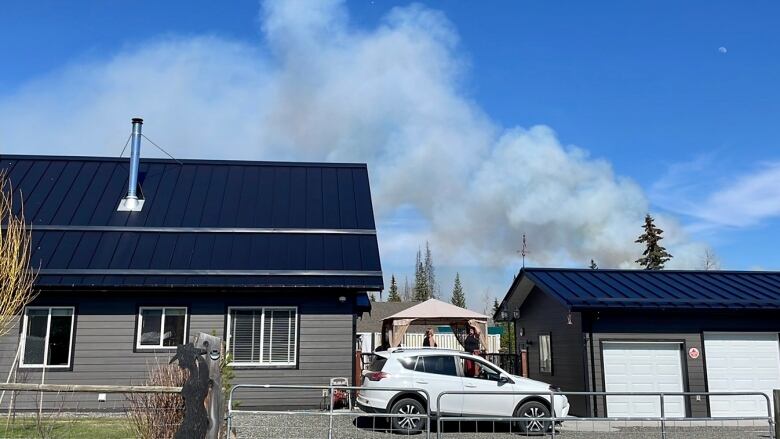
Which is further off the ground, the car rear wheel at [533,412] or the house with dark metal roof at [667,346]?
the house with dark metal roof at [667,346]

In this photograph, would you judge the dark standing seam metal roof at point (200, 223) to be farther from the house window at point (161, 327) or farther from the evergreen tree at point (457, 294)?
the evergreen tree at point (457, 294)

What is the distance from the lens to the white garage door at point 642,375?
15211mm

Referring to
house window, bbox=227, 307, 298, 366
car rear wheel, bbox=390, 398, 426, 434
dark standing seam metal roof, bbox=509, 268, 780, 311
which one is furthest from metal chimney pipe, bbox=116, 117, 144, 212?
dark standing seam metal roof, bbox=509, 268, 780, 311

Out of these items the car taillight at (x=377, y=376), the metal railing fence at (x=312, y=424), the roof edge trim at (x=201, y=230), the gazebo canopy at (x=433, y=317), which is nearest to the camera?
the metal railing fence at (x=312, y=424)

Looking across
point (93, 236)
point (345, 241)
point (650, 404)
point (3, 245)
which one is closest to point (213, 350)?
point (3, 245)

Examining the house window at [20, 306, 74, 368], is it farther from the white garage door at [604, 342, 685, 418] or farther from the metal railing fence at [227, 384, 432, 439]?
the white garage door at [604, 342, 685, 418]

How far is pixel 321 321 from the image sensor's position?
14945 millimetres

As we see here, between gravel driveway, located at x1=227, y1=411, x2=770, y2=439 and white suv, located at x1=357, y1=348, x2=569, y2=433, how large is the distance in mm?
367

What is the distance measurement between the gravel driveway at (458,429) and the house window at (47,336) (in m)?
4.77

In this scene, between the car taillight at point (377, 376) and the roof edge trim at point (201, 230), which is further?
the roof edge trim at point (201, 230)

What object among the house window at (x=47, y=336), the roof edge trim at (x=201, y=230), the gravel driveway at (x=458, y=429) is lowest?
the gravel driveway at (x=458, y=429)

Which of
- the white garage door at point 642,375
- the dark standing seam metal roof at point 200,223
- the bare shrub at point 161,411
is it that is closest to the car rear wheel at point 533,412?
the white garage door at point 642,375

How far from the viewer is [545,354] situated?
18.1 m

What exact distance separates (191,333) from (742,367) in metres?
12.9
